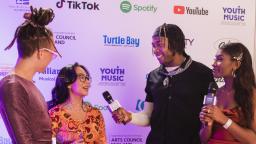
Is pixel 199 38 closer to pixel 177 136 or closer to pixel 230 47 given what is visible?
pixel 230 47

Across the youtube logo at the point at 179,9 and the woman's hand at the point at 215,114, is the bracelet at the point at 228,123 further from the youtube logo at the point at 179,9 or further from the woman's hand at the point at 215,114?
the youtube logo at the point at 179,9

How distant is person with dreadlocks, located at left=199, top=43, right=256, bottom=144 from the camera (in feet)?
7.99

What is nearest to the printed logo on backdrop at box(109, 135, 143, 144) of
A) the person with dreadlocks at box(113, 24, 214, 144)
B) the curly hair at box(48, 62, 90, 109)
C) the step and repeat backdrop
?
the step and repeat backdrop

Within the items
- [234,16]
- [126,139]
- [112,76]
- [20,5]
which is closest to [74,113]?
[112,76]

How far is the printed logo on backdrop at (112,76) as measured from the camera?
3193 mm

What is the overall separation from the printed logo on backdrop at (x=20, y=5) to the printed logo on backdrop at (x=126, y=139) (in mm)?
1178

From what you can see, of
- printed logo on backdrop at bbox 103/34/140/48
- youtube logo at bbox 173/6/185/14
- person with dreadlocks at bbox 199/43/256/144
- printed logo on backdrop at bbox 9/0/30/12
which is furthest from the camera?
youtube logo at bbox 173/6/185/14

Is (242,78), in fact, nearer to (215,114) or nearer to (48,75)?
(215,114)

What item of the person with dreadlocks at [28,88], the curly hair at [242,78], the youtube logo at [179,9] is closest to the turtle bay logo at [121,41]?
the youtube logo at [179,9]

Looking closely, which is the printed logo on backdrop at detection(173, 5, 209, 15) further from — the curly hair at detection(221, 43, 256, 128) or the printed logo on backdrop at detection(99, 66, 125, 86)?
the curly hair at detection(221, 43, 256, 128)

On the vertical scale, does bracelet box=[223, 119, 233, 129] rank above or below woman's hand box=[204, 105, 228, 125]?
below

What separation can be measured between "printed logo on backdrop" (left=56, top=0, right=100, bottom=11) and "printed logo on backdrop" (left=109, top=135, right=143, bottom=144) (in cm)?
102

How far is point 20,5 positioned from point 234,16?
70.2 inches

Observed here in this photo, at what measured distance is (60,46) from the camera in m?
3.07
